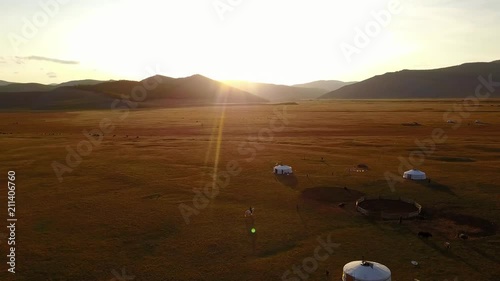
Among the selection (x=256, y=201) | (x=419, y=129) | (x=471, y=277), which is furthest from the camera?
(x=419, y=129)

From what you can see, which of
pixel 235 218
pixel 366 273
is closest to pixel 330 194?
pixel 235 218

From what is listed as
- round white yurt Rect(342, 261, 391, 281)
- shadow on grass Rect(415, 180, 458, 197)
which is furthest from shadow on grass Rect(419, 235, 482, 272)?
shadow on grass Rect(415, 180, 458, 197)

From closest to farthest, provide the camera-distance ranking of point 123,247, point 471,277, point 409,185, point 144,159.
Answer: point 471,277 < point 123,247 < point 409,185 < point 144,159

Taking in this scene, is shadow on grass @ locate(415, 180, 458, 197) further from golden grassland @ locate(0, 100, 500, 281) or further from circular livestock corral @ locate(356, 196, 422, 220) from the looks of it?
circular livestock corral @ locate(356, 196, 422, 220)

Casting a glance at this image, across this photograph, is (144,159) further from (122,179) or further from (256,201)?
(256,201)

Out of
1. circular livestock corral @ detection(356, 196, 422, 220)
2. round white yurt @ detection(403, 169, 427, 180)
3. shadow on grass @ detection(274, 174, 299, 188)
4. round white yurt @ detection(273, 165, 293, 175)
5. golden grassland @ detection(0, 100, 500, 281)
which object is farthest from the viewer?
round white yurt @ detection(273, 165, 293, 175)

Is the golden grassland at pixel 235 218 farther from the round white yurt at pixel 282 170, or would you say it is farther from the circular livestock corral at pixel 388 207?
the round white yurt at pixel 282 170

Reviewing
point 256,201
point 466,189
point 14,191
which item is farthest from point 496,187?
point 14,191

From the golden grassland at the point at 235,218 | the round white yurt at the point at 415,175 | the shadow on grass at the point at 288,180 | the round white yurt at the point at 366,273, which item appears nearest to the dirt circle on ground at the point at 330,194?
the golden grassland at the point at 235,218
